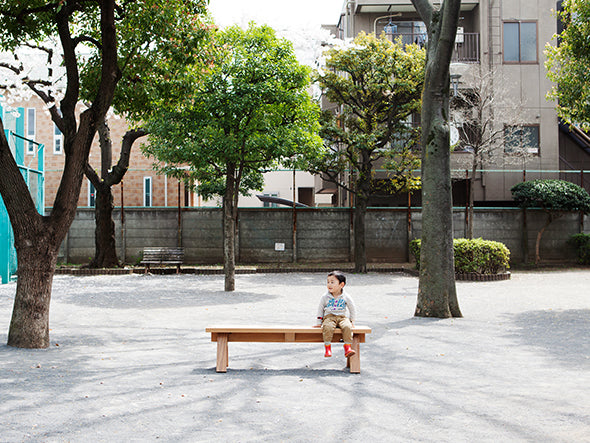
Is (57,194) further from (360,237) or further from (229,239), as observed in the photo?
(360,237)

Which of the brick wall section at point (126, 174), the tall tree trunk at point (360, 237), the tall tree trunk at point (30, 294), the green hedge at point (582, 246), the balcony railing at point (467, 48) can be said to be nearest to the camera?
the tall tree trunk at point (30, 294)

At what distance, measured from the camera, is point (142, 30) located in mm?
8891

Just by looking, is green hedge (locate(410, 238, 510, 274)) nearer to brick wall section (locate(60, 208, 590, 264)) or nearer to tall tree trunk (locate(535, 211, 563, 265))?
brick wall section (locate(60, 208, 590, 264))

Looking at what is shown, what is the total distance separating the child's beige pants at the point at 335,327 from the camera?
6.10 metres

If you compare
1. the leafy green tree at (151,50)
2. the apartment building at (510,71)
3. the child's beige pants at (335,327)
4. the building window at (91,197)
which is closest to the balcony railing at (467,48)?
the apartment building at (510,71)

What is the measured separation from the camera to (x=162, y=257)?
19703mm

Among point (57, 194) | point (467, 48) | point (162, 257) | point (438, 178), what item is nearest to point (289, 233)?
point (162, 257)

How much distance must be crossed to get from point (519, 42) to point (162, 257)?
55.2 feet

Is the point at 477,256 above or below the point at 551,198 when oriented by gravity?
below

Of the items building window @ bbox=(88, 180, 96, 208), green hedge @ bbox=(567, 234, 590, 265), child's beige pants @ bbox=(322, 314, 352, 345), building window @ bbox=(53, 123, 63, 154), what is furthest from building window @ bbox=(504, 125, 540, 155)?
building window @ bbox=(53, 123, 63, 154)

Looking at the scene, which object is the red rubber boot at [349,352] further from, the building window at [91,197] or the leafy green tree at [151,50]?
the building window at [91,197]

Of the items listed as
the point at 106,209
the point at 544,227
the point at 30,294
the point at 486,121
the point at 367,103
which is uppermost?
the point at 367,103

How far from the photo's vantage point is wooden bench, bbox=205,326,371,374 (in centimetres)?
602

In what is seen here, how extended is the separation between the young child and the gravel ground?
1.12 feet
